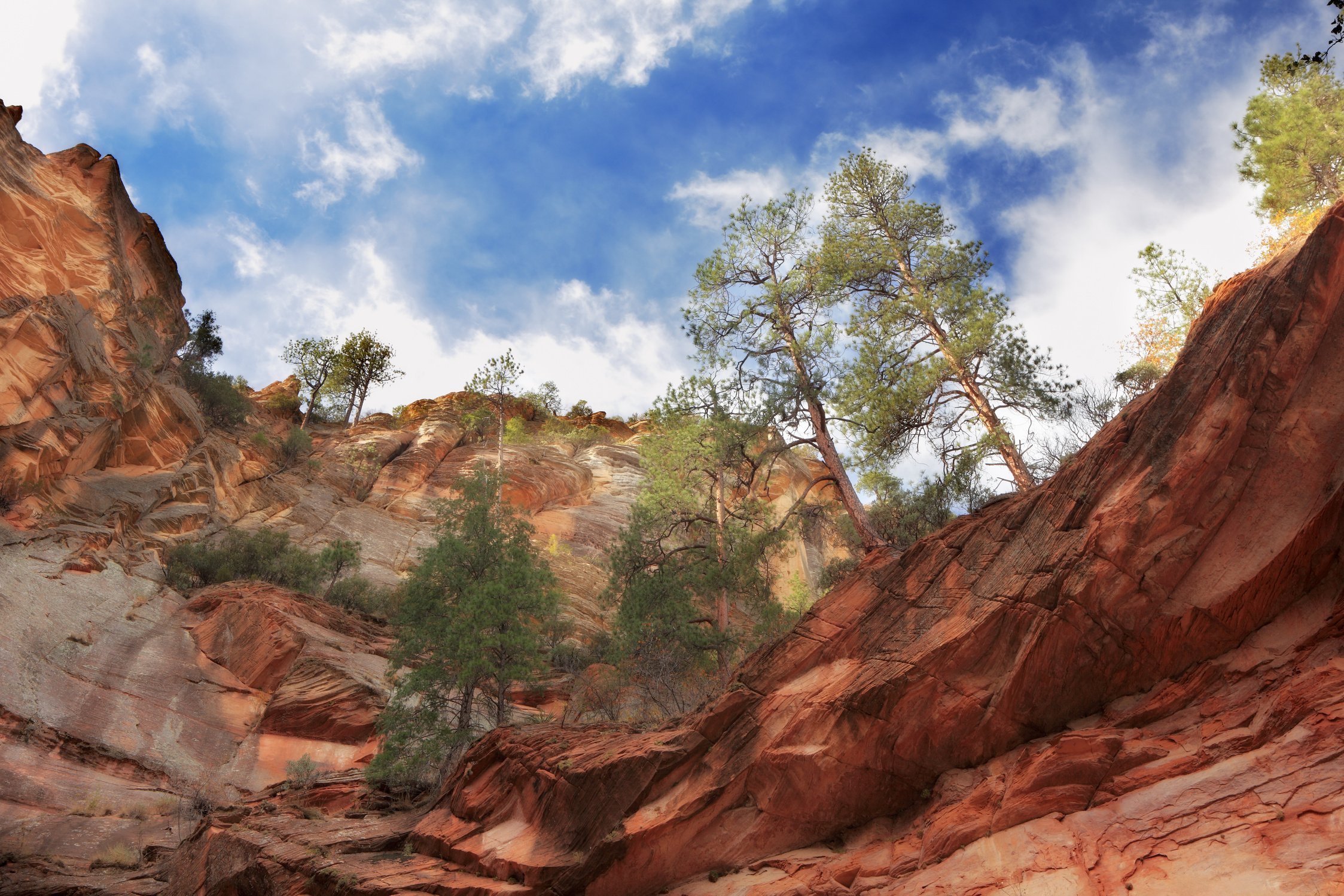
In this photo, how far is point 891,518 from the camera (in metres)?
17.2

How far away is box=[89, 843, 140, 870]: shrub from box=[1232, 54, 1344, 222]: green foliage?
27745 mm

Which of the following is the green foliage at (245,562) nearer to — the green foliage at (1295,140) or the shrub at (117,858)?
the shrub at (117,858)

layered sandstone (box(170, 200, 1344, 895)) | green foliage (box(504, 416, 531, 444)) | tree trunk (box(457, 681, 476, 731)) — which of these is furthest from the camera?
green foliage (box(504, 416, 531, 444))

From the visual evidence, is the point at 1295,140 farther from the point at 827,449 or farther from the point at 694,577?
the point at 694,577

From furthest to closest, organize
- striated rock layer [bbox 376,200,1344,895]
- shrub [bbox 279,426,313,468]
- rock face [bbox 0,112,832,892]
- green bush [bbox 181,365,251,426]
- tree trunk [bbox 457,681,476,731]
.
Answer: shrub [bbox 279,426,313,468] → green bush [bbox 181,365,251,426] → tree trunk [bbox 457,681,476,731] → rock face [bbox 0,112,832,892] → striated rock layer [bbox 376,200,1344,895]

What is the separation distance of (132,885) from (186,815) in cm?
358

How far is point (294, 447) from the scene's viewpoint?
3778 centimetres

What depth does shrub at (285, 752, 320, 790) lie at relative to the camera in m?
16.0

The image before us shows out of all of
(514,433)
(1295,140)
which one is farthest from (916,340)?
(514,433)

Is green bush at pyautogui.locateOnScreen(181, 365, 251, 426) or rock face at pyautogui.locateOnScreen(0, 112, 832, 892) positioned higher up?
green bush at pyautogui.locateOnScreen(181, 365, 251, 426)

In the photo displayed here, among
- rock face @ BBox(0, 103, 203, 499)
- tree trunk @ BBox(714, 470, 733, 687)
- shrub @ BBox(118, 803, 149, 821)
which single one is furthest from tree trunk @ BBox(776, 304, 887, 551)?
rock face @ BBox(0, 103, 203, 499)

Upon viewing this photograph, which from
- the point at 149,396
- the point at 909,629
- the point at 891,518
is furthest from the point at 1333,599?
the point at 149,396

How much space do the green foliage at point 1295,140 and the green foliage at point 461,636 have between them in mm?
21095

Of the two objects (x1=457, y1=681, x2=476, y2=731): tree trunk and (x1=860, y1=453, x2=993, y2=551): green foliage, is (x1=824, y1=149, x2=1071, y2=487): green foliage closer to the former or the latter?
(x1=860, y1=453, x2=993, y2=551): green foliage
